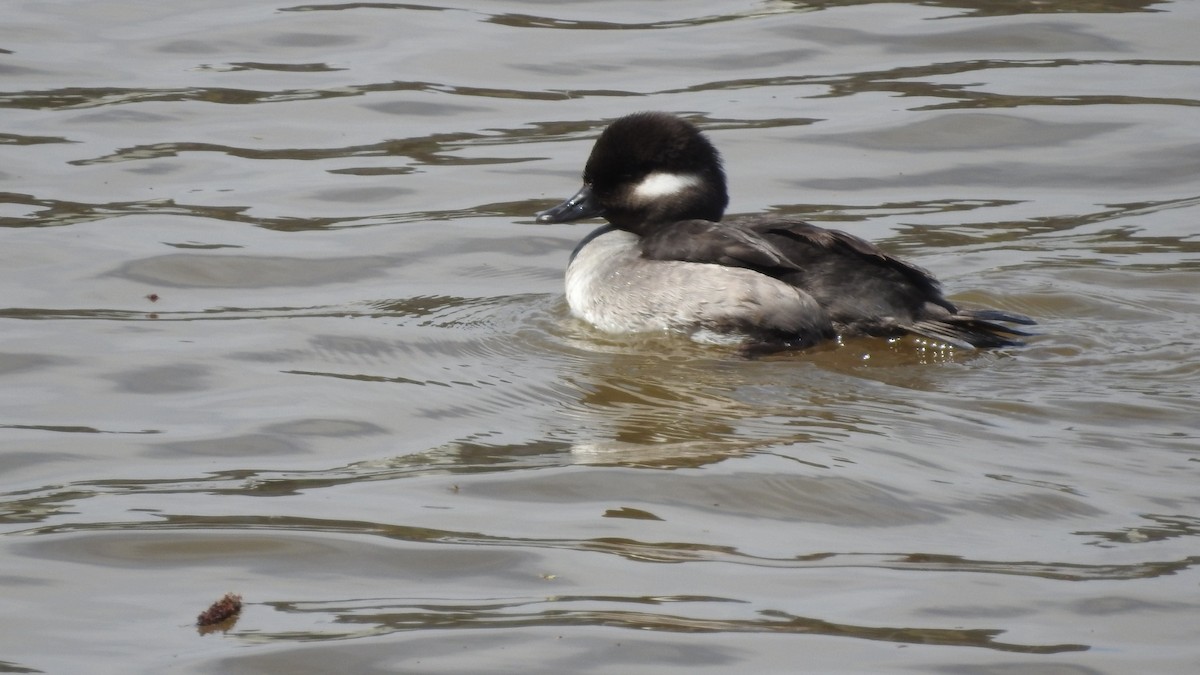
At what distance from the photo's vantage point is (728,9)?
1312 cm

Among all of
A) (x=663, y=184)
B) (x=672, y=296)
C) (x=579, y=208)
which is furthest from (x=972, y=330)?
(x=579, y=208)

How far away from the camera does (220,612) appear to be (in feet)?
14.6

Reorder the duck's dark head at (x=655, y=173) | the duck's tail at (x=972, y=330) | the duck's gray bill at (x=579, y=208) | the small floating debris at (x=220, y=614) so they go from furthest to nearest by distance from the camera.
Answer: the duck's gray bill at (x=579, y=208) < the duck's dark head at (x=655, y=173) < the duck's tail at (x=972, y=330) < the small floating debris at (x=220, y=614)

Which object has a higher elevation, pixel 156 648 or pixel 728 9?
pixel 728 9

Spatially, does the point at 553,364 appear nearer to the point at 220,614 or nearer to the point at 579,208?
the point at 579,208

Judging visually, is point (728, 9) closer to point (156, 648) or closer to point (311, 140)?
point (311, 140)

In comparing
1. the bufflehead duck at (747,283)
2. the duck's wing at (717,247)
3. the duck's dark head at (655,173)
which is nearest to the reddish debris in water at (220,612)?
the bufflehead duck at (747,283)

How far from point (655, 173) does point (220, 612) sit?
398 centimetres

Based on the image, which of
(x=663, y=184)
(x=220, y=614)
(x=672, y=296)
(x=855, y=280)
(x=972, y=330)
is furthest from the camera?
(x=663, y=184)

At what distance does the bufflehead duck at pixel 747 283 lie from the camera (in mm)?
7027

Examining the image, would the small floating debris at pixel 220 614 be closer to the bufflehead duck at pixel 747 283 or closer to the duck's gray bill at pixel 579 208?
the bufflehead duck at pixel 747 283

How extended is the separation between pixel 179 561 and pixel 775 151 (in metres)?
6.27

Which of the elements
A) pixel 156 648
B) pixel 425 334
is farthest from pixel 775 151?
pixel 156 648

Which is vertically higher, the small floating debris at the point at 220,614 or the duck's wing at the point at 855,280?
the duck's wing at the point at 855,280
